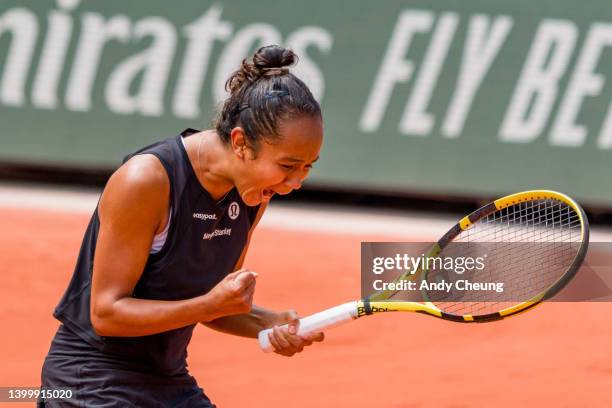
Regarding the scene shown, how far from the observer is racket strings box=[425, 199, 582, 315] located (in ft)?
12.4

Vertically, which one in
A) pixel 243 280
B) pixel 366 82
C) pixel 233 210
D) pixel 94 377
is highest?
pixel 366 82

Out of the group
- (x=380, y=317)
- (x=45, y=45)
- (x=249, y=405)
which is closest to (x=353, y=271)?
(x=380, y=317)

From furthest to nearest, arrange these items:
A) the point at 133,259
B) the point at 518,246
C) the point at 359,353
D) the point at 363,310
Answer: the point at 359,353 < the point at 518,246 < the point at 363,310 < the point at 133,259

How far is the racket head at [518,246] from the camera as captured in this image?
3414mm

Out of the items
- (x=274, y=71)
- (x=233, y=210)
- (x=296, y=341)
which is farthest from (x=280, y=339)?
(x=274, y=71)

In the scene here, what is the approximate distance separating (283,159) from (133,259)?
461 millimetres

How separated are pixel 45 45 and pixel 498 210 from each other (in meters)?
8.09

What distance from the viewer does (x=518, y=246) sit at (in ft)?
14.5

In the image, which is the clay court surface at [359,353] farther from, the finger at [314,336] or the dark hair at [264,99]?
the dark hair at [264,99]

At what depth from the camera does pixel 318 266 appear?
8094mm

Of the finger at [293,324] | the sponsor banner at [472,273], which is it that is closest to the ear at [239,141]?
the finger at [293,324]

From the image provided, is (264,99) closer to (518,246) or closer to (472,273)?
(472,273)

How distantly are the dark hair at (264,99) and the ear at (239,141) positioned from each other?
16 mm

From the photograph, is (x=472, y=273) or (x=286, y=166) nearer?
(x=286, y=166)
